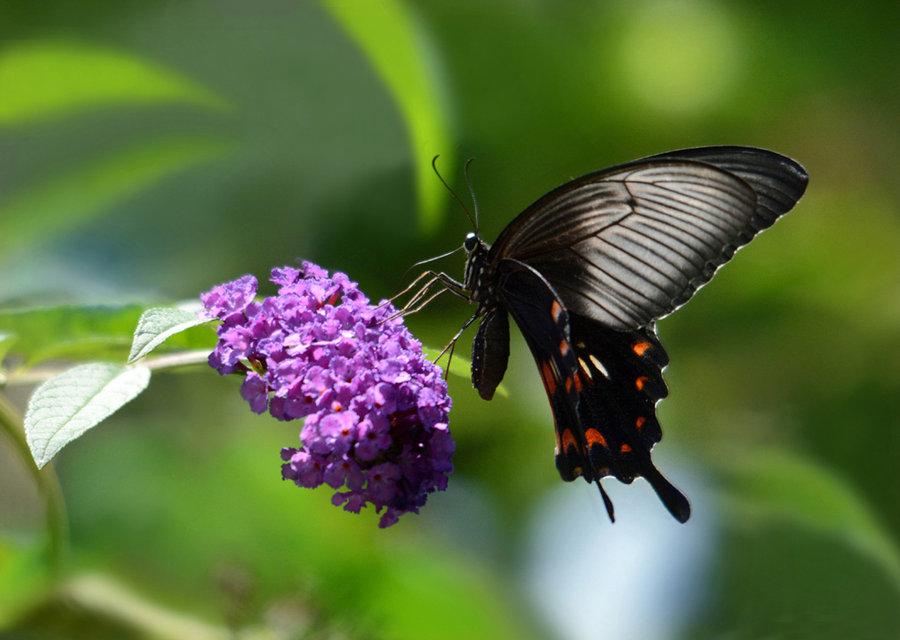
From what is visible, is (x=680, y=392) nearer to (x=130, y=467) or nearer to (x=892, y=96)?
(x=892, y=96)

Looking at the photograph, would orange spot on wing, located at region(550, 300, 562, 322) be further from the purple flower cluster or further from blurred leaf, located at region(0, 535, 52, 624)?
blurred leaf, located at region(0, 535, 52, 624)

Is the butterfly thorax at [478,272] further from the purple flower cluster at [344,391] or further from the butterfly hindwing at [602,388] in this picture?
the purple flower cluster at [344,391]

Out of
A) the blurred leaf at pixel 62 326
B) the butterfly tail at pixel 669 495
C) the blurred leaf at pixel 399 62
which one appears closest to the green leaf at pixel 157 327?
the blurred leaf at pixel 62 326

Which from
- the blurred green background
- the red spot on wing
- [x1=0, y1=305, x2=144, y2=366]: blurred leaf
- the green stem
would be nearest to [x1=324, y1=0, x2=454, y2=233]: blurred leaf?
the blurred green background

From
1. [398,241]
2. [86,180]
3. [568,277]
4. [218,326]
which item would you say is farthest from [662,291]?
[86,180]

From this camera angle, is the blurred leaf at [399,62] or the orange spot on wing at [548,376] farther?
the blurred leaf at [399,62]

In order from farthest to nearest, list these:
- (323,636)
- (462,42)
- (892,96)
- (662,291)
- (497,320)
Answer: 1. (462,42)
2. (892,96)
3. (323,636)
4. (497,320)
5. (662,291)

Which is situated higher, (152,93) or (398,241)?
(152,93)
